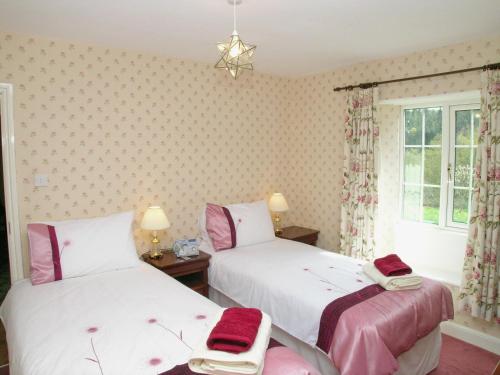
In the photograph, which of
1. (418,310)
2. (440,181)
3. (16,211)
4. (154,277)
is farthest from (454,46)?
(16,211)

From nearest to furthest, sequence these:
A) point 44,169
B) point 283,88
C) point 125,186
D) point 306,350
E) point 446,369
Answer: point 306,350 → point 446,369 → point 44,169 → point 125,186 → point 283,88

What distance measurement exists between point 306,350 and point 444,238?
75.3 inches

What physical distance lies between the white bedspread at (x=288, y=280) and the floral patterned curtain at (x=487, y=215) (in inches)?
35.6

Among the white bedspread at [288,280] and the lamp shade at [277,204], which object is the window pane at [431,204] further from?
the lamp shade at [277,204]

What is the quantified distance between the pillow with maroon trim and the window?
9.20 feet

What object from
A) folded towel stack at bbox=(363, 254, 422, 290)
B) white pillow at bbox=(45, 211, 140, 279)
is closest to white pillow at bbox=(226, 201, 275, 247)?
white pillow at bbox=(45, 211, 140, 279)

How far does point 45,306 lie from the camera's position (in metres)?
2.09

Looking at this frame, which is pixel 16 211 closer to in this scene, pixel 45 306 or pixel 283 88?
pixel 45 306

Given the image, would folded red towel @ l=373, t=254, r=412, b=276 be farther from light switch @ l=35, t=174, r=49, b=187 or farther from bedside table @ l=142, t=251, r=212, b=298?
light switch @ l=35, t=174, r=49, b=187

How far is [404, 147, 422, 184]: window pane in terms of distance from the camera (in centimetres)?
351

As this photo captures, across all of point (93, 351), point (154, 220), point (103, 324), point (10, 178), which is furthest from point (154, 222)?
point (93, 351)

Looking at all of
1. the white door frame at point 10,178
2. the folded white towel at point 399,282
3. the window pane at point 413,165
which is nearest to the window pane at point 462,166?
the window pane at point 413,165

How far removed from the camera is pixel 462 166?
321 cm

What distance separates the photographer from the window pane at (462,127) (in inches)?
125
